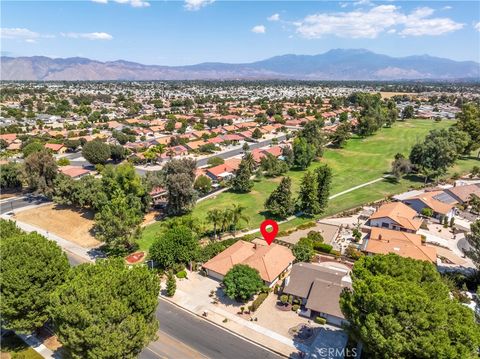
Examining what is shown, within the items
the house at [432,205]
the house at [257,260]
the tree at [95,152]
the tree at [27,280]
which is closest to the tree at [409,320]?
the house at [257,260]

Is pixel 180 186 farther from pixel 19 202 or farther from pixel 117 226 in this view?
pixel 19 202

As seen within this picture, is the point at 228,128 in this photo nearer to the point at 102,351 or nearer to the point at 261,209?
the point at 261,209

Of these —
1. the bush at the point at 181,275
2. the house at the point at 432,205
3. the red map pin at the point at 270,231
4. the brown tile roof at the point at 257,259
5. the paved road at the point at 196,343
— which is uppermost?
the house at the point at 432,205

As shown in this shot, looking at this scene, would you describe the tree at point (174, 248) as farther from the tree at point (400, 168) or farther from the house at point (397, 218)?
the tree at point (400, 168)

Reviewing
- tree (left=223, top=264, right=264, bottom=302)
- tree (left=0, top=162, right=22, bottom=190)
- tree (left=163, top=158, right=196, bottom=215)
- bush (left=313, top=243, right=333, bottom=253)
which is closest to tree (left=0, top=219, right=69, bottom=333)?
tree (left=223, top=264, right=264, bottom=302)

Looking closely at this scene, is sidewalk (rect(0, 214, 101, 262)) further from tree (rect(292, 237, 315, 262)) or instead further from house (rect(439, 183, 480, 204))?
house (rect(439, 183, 480, 204))
